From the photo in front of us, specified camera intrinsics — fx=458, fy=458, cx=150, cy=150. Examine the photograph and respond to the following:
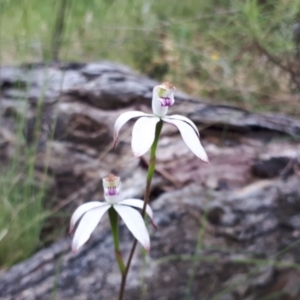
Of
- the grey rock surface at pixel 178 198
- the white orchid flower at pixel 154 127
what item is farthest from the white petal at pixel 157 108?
the grey rock surface at pixel 178 198

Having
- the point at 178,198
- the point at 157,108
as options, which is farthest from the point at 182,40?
the point at 157,108

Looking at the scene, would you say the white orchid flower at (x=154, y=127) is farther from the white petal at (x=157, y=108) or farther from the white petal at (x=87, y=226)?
the white petal at (x=87, y=226)

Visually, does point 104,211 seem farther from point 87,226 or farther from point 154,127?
point 154,127

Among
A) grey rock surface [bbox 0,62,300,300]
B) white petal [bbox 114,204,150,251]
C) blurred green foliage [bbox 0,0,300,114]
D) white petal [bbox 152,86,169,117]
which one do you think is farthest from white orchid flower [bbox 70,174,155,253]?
blurred green foliage [bbox 0,0,300,114]

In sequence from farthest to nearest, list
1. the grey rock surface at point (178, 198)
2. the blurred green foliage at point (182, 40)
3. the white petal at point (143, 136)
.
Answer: the blurred green foliage at point (182, 40) < the grey rock surface at point (178, 198) < the white petal at point (143, 136)

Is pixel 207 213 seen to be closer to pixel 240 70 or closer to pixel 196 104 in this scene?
pixel 196 104

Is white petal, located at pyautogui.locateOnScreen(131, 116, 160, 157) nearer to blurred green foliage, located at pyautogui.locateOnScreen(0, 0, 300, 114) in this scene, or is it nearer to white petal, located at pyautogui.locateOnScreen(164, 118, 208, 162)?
white petal, located at pyautogui.locateOnScreen(164, 118, 208, 162)

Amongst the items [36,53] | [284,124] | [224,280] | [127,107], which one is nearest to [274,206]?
[224,280]
